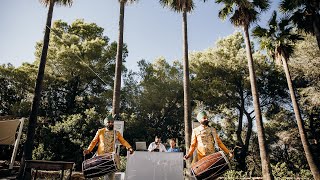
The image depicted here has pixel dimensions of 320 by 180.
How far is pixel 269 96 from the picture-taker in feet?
75.0

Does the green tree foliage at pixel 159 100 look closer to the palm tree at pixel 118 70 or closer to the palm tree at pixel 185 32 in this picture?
the palm tree at pixel 185 32

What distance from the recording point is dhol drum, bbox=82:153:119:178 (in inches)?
188

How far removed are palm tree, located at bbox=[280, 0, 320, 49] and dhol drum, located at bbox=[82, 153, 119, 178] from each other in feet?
39.0

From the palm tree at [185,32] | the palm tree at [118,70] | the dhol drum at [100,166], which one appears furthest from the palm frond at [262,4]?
the dhol drum at [100,166]

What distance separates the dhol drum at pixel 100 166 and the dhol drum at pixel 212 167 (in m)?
1.55

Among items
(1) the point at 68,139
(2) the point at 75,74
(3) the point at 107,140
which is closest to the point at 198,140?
(3) the point at 107,140

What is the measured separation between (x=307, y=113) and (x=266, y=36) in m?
9.35

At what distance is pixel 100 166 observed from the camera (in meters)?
4.80

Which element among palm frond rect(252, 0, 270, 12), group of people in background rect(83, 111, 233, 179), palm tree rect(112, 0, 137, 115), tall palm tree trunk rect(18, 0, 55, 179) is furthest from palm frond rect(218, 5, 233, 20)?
group of people in background rect(83, 111, 233, 179)

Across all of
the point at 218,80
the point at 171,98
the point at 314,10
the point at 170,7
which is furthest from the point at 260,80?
the point at 170,7

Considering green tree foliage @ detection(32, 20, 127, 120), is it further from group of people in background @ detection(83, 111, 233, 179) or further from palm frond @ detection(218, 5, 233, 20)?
group of people in background @ detection(83, 111, 233, 179)

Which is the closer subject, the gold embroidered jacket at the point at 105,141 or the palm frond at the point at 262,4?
the gold embroidered jacket at the point at 105,141

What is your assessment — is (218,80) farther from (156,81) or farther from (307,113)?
(307,113)

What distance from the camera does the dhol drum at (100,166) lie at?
188 inches
